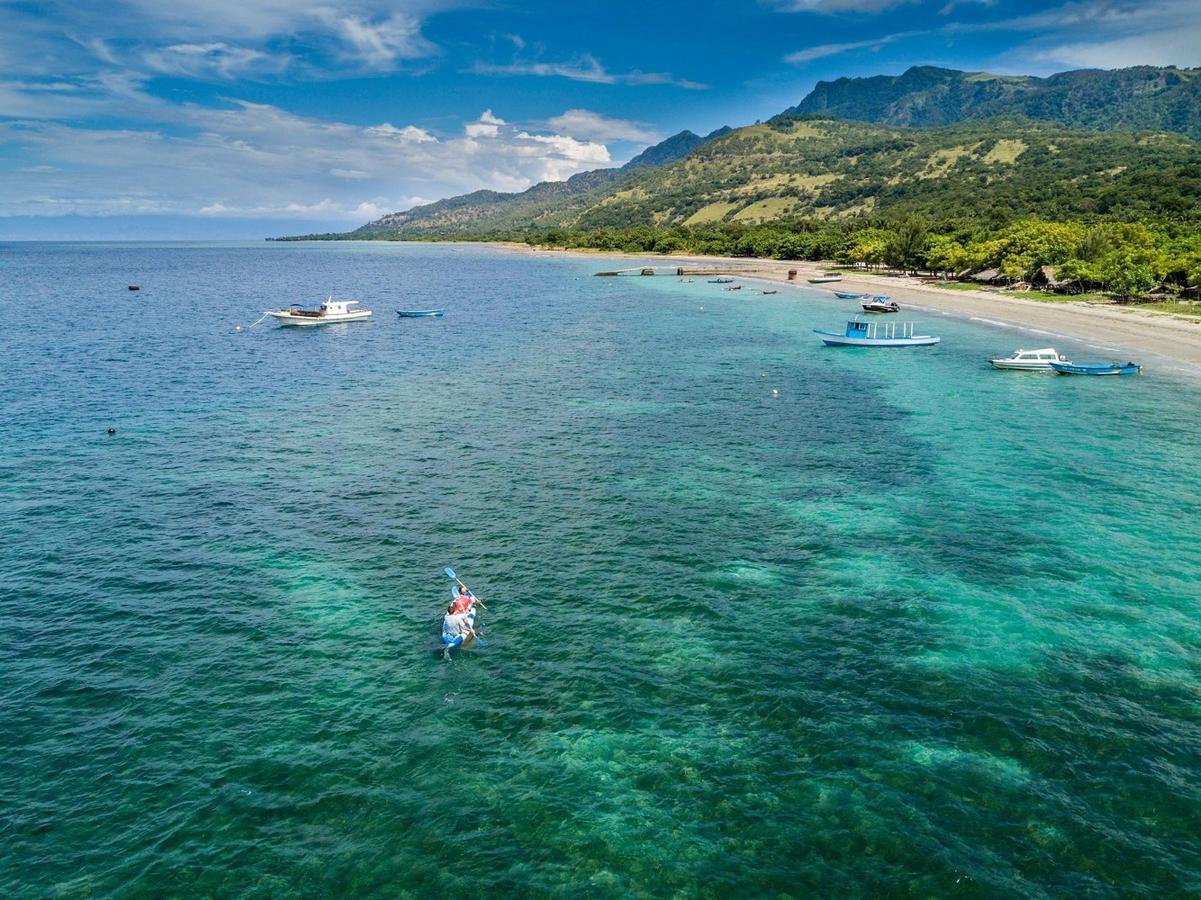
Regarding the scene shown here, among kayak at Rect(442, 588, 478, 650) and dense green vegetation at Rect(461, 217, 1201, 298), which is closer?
kayak at Rect(442, 588, 478, 650)

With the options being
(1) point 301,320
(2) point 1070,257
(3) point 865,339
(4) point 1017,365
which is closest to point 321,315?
(1) point 301,320

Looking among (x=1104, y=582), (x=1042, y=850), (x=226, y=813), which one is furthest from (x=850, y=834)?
(x=1104, y=582)

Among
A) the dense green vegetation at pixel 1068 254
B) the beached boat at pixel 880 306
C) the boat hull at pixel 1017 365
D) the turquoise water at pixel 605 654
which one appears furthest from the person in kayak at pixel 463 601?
the dense green vegetation at pixel 1068 254

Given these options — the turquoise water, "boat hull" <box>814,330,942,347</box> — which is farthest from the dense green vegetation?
the turquoise water

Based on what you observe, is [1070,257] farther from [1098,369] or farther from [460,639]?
[460,639]

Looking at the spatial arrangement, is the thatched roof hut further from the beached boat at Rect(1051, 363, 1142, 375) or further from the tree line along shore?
the beached boat at Rect(1051, 363, 1142, 375)
